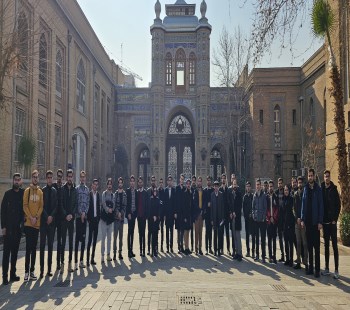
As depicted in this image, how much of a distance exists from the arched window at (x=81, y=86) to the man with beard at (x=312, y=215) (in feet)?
69.4

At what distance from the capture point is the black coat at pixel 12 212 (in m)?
7.88

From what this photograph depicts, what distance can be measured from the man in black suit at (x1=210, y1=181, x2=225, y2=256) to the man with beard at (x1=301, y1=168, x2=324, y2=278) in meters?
2.64

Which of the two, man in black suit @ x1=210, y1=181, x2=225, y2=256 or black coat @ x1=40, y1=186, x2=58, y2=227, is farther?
man in black suit @ x1=210, y1=181, x2=225, y2=256

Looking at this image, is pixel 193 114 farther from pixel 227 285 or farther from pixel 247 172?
pixel 227 285

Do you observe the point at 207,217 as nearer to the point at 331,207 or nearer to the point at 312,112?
the point at 331,207

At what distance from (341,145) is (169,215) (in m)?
5.53

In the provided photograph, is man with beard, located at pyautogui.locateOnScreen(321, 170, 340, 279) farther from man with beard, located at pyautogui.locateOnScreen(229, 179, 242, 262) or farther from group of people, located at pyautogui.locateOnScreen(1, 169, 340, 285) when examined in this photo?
man with beard, located at pyautogui.locateOnScreen(229, 179, 242, 262)

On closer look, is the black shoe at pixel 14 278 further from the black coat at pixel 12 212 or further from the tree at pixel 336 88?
the tree at pixel 336 88

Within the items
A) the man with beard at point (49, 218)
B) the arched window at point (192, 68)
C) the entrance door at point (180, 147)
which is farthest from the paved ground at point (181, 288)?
the entrance door at point (180, 147)

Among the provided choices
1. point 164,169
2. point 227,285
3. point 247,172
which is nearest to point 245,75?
point 247,172

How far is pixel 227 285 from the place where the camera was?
7383 millimetres

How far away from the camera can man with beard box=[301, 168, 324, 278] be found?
A: 818cm

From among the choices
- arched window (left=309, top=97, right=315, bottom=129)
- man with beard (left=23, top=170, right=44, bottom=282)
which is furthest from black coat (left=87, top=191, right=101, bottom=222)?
arched window (left=309, top=97, right=315, bottom=129)

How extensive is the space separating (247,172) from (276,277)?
2565 cm
